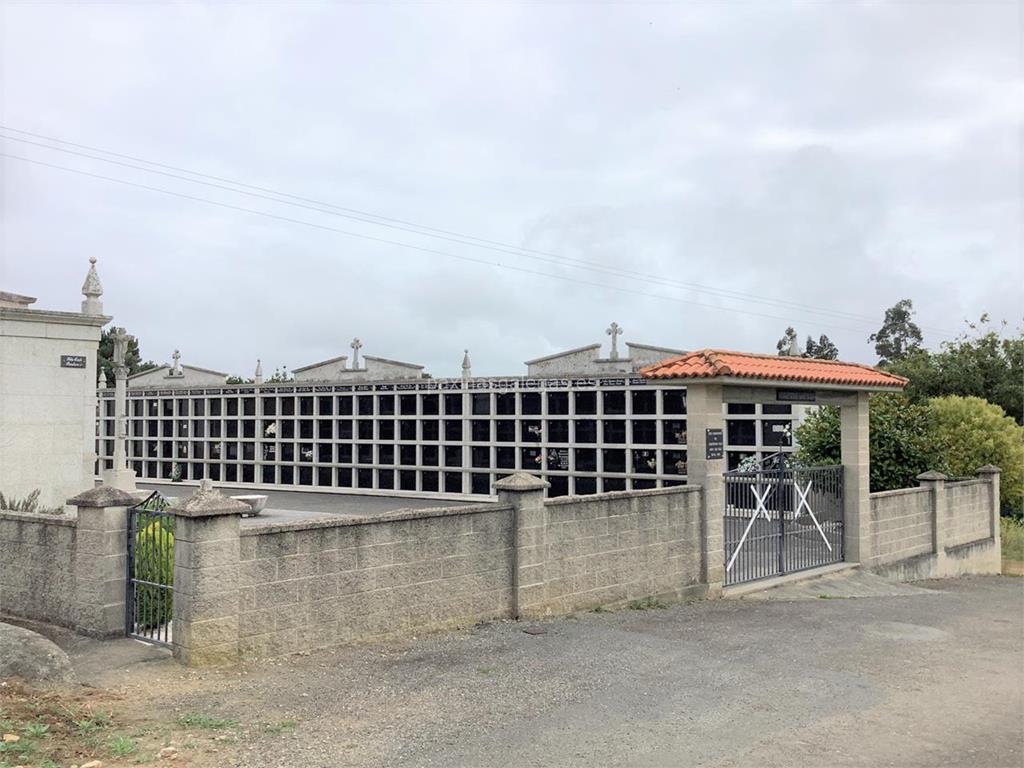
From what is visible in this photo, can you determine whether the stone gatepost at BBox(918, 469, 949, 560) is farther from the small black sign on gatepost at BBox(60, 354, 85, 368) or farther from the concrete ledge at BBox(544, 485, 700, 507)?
the small black sign on gatepost at BBox(60, 354, 85, 368)

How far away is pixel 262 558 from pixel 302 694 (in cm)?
110

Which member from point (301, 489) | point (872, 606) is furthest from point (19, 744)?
point (301, 489)

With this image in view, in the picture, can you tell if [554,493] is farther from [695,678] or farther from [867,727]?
[867,727]

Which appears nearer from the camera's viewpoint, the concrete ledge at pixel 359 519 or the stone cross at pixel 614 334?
the concrete ledge at pixel 359 519

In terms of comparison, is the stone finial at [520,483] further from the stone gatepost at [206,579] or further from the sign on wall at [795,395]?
the sign on wall at [795,395]

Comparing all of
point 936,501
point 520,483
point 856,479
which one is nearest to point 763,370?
point 856,479

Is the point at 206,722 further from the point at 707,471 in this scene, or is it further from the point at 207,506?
the point at 707,471

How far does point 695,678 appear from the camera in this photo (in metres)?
6.02

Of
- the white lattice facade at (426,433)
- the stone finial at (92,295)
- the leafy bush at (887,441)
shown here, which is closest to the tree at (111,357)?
the white lattice facade at (426,433)

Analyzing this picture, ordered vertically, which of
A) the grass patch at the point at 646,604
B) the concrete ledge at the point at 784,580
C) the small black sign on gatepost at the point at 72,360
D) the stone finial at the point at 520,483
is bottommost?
the concrete ledge at the point at 784,580

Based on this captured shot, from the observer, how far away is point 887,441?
49.4 feet

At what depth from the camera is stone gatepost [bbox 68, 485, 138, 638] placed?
6434mm

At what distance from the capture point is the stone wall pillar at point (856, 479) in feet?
38.5

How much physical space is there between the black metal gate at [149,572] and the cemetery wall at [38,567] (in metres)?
0.51
